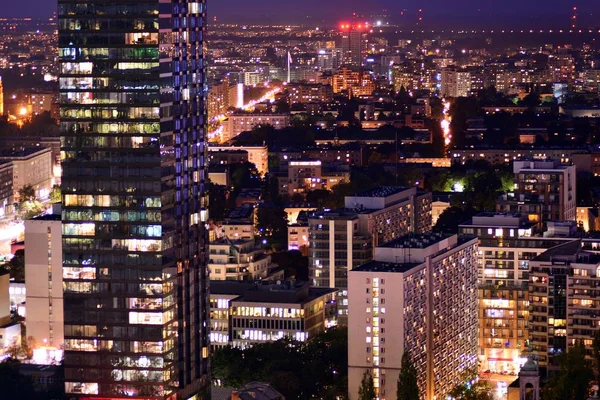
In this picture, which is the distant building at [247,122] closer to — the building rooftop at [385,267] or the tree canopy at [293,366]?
the tree canopy at [293,366]

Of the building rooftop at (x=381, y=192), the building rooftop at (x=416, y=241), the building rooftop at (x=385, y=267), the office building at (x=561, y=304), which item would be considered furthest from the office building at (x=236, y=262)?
the office building at (x=561, y=304)

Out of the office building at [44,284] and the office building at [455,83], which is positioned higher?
the office building at [44,284]

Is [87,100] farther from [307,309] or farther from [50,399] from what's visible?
[307,309]

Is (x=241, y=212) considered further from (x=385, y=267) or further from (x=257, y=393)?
(x=257, y=393)

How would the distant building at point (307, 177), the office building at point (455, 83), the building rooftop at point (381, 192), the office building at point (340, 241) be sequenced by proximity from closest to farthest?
the office building at point (340, 241), the building rooftop at point (381, 192), the distant building at point (307, 177), the office building at point (455, 83)

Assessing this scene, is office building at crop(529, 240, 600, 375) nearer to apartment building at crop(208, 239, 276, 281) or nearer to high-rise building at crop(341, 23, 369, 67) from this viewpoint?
apartment building at crop(208, 239, 276, 281)

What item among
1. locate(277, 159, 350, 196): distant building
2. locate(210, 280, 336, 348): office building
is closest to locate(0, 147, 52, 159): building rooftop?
locate(277, 159, 350, 196): distant building

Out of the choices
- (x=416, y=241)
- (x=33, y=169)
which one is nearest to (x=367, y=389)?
(x=416, y=241)
